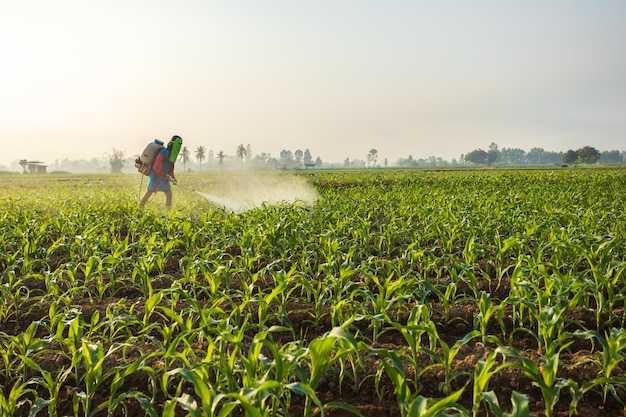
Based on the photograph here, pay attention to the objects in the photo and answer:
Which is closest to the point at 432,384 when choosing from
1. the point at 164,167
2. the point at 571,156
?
the point at 164,167

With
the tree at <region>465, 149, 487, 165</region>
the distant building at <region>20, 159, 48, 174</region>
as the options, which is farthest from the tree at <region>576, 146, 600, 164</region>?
the distant building at <region>20, 159, 48, 174</region>

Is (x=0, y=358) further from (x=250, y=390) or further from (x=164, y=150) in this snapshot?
(x=164, y=150)

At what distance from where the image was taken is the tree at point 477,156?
180700 millimetres

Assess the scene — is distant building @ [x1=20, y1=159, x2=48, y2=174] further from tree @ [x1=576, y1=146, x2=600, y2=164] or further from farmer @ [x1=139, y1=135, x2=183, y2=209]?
tree @ [x1=576, y1=146, x2=600, y2=164]

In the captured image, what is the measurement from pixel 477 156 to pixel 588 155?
174ft

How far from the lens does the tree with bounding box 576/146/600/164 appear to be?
13075 centimetres

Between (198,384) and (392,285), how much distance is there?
Answer: 1.91 meters

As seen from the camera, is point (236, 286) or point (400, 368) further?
point (236, 286)

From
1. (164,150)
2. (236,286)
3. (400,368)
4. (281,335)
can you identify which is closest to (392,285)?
(281,335)

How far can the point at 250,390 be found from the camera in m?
1.88

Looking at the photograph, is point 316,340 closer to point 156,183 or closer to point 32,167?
point 156,183

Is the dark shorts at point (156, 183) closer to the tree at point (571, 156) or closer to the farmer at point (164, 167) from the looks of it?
the farmer at point (164, 167)

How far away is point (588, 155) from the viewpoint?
13100cm

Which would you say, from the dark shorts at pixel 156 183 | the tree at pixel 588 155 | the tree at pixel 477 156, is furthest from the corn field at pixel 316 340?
the tree at pixel 477 156
